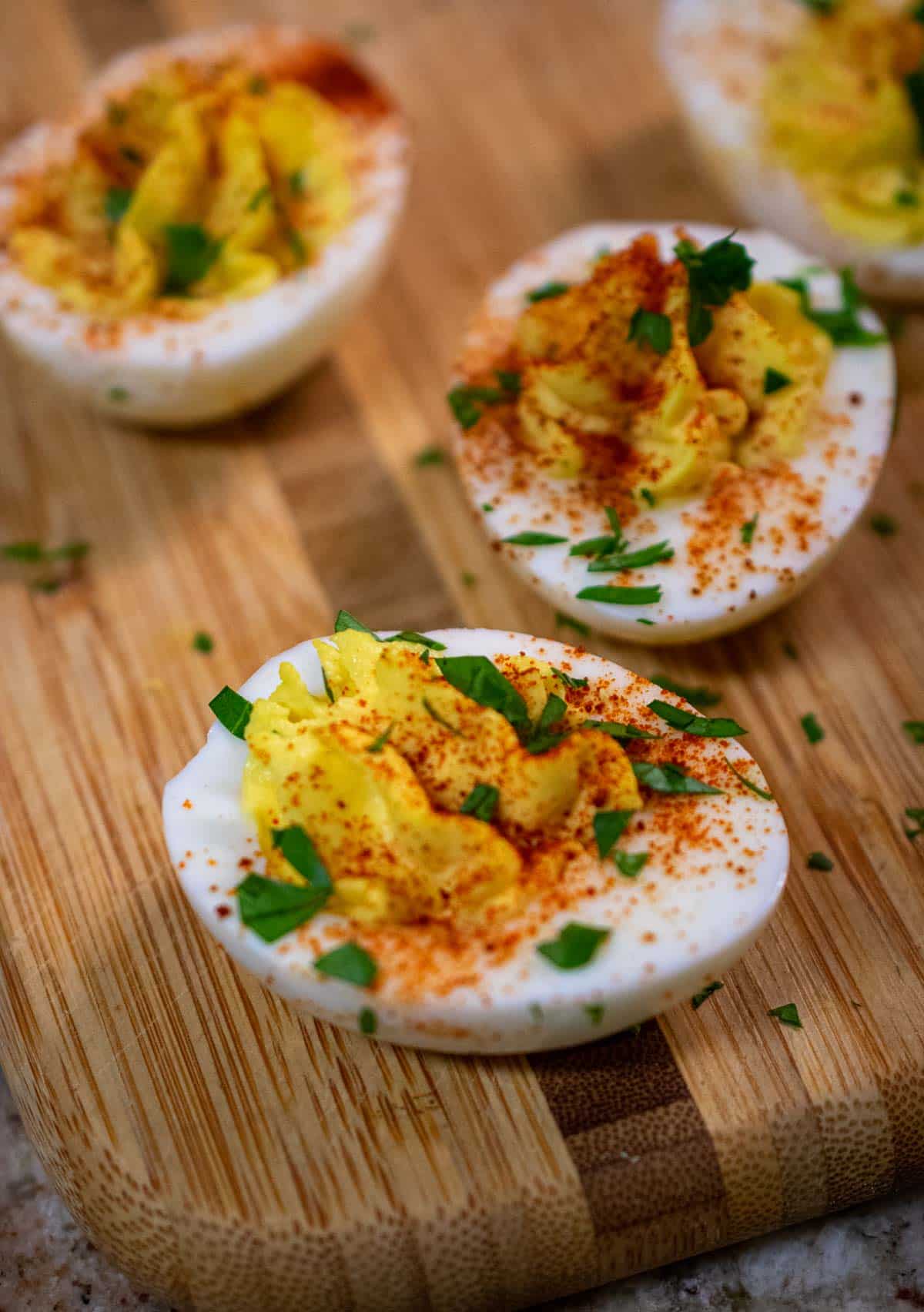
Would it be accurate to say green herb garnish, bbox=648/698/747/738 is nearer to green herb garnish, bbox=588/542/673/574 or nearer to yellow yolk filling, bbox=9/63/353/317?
green herb garnish, bbox=588/542/673/574

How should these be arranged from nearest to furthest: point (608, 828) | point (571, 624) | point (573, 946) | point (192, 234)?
1. point (573, 946)
2. point (608, 828)
3. point (571, 624)
4. point (192, 234)

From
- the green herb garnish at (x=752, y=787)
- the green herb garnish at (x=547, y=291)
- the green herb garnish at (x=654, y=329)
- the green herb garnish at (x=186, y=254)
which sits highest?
the green herb garnish at (x=186, y=254)

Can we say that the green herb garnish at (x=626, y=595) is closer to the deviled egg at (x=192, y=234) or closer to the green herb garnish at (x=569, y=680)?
the green herb garnish at (x=569, y=680)

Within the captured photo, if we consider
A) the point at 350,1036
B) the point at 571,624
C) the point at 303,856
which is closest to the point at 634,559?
the point at 571,624

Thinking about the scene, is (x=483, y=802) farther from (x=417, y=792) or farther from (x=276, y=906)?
(x=276, y=906)

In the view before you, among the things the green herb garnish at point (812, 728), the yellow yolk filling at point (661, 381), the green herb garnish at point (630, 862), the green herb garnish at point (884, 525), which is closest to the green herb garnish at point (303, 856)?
the green herb garnish at point (630, 862)

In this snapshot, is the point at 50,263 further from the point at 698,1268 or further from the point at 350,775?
the point at 698,1268
